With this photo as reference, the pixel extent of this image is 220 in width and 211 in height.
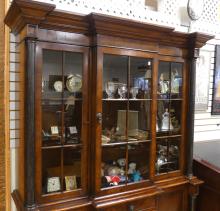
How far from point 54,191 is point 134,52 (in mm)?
1143

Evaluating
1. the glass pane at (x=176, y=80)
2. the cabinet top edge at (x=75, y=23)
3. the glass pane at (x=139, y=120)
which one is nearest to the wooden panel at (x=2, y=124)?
the cabinet top edge at (x=75, y=23)

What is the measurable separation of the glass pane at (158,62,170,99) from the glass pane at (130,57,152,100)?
0.64ft

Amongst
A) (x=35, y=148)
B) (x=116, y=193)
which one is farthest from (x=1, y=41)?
(x=116, y=193)

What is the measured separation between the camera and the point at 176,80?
2.24 metres

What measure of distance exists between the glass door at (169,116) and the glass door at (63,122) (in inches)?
29.1

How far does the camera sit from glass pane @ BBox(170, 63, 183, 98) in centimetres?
222

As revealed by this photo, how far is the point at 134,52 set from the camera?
186 cm

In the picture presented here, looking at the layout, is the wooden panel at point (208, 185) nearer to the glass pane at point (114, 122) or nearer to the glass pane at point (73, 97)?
the glass pane at point (114, 122)

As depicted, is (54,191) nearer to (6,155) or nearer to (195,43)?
(6,155)

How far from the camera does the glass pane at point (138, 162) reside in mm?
1972

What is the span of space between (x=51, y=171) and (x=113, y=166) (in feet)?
1.62

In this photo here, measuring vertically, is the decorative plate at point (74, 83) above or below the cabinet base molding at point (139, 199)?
above

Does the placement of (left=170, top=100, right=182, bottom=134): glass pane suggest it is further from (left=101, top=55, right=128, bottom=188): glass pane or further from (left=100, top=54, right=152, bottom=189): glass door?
(left=101, top=55, right=128, bottom=188): glass pane

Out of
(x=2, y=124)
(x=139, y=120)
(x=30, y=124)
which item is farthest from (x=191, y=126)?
(x=2, y=124)
